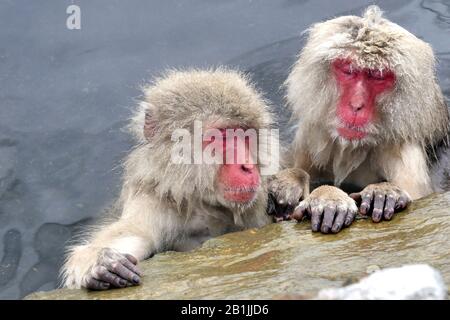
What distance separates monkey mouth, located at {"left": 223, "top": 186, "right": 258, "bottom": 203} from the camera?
5465 millimetres

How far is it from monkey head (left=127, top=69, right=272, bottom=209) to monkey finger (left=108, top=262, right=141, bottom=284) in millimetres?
950

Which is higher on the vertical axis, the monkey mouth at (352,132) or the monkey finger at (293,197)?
the monkey mouth at (352,132)

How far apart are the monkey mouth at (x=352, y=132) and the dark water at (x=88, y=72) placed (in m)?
2.27

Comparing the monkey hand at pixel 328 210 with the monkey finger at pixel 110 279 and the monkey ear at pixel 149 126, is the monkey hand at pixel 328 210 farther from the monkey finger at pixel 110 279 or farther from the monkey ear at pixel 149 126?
the monkey finger at pixel 110 279

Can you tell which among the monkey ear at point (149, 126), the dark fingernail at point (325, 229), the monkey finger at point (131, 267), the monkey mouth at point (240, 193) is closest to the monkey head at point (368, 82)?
the dark fingernail at point (325, 229)

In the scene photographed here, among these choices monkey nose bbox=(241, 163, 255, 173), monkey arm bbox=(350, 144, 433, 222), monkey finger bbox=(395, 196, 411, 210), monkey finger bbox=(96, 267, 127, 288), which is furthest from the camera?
monkey arm bbox=(350, 144, 433, 222)

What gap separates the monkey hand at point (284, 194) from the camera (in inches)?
246

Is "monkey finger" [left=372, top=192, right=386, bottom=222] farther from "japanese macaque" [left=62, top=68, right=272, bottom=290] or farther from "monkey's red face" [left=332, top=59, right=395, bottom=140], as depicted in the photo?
"japanese macaque" [left=62, top=68, right=272, bottom=290]

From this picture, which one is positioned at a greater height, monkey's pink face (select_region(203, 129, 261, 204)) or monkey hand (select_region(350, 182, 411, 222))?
monkey's pink face (select_region(203, 129, 261, 204))

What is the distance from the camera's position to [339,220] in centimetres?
551

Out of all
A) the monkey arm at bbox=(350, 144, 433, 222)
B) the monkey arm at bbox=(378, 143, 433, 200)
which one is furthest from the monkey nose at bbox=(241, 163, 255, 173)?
the monkey arm at bbox=(378, 143, 433, 200)

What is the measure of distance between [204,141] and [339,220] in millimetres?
1017

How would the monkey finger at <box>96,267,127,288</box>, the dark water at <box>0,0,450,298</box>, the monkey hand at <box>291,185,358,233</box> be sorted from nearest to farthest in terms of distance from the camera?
the monkey finger at <box>96,267,127,288</box>, the monkey hand at <box>291,185,358,233</box>, the dark water at <box>0,0,450,298</box>

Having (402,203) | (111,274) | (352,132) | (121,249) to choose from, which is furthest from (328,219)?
(111,274)
